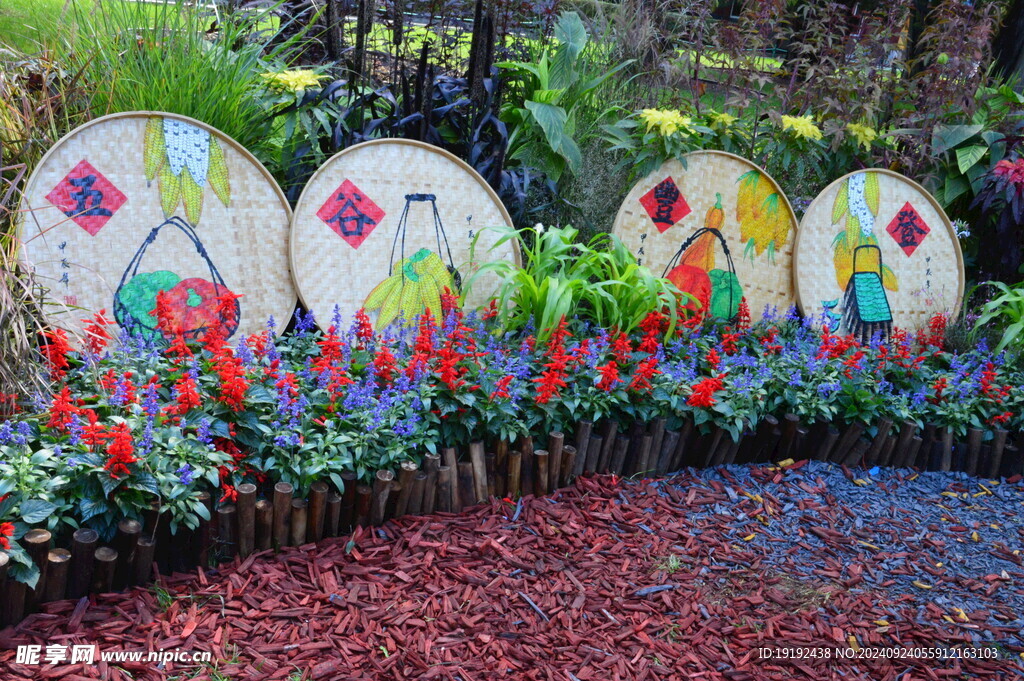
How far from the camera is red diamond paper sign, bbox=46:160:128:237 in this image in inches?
111

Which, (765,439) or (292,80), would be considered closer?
(765,439)

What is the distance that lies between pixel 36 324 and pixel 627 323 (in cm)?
211

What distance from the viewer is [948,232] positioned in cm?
430

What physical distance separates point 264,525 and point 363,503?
285 mm

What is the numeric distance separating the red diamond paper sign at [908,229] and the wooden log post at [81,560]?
Answer: 384cm

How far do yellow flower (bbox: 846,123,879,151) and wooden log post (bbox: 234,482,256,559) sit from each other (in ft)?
11.7

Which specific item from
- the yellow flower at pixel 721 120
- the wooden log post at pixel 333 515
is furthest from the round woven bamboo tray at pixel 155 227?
the yellow flower at pixel 721 120

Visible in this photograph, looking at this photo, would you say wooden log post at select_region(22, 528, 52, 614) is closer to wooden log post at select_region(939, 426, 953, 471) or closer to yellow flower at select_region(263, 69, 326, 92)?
yellow flower at select_region(263, 69, 326, 92)

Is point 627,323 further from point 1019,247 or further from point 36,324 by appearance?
point 1019,247

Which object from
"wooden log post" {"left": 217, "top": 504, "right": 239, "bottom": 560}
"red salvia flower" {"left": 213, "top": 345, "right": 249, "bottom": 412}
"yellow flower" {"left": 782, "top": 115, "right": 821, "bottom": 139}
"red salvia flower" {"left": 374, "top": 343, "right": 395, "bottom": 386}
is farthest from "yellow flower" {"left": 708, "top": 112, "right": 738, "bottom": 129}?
"wooden log post" {"left": 217, "top": 504, "right": 239, "bottom": 560}

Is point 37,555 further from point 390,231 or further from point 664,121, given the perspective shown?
point 664,121

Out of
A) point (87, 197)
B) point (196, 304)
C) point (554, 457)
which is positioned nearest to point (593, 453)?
point (554, 457)

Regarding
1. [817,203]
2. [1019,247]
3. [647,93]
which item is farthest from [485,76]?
[1019,247]

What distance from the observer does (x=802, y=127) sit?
159 inches
